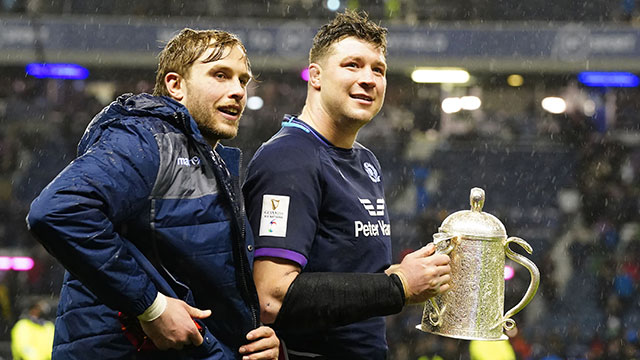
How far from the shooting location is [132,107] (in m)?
2.21

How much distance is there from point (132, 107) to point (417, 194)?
12376 mm

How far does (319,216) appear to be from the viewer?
2.57 metres

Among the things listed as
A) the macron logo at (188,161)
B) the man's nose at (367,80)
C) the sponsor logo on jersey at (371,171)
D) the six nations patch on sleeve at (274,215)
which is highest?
the man's nose at (367,80)

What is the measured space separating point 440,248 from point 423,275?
0.13 metres

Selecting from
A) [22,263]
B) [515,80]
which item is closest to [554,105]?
[515,80]

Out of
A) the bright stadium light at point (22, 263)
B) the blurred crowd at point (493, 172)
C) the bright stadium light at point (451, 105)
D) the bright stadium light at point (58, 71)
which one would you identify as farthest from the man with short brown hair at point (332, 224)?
the bright stadium light at point (58, 71)

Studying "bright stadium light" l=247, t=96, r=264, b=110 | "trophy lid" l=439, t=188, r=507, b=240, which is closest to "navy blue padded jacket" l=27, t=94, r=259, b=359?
"trophy lid" l=439, t=188, r=507, b=240

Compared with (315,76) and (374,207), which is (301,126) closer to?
(315,76)

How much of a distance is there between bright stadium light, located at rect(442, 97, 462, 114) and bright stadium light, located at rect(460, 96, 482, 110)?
67mm

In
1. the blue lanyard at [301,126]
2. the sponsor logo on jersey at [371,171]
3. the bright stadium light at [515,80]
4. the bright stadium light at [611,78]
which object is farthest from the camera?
the bright stadium light at [515,80]

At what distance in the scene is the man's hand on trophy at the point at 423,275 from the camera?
2.47 m

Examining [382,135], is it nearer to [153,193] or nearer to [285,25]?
[285,25]

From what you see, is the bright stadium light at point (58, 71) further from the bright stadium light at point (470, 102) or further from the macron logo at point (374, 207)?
the macron logo at point (374, 207)

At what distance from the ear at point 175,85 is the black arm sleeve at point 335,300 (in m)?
0.57
